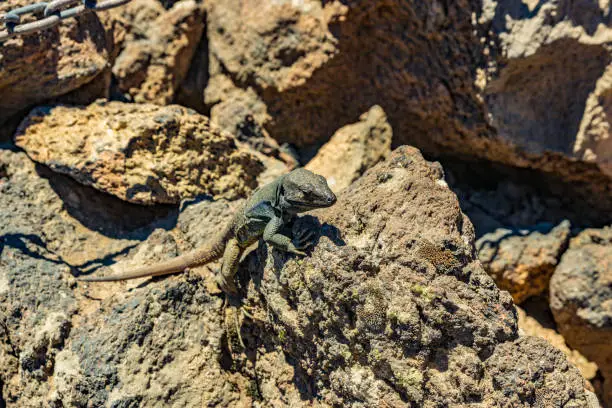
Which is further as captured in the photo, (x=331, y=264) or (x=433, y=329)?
(x=331, y=264)

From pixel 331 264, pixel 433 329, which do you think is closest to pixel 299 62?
pixel 331 264

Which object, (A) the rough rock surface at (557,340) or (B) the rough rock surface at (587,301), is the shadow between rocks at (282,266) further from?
(B) the rough rock surface at (587,301)

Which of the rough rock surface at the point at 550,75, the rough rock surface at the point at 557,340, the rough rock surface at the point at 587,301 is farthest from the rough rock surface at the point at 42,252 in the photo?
the rough rock surface at the point at 587,301

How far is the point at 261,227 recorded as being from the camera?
3.61 meters

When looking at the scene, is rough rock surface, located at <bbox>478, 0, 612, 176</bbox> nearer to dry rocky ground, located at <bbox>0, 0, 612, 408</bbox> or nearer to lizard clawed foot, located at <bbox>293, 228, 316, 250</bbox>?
dry rocky ground, located at <bbox>0, 0, 612, 408</bbox>

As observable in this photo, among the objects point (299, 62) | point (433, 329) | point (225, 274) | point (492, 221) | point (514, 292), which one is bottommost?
point (514, 292)

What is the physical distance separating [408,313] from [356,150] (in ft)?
8.84

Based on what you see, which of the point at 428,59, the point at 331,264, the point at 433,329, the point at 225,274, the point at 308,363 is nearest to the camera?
the point at 433,329

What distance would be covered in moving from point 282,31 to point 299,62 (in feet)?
1.16

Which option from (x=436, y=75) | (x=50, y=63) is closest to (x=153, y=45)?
(x=50, y=63)

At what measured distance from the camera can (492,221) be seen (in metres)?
5.54

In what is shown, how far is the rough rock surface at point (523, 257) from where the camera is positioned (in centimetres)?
510

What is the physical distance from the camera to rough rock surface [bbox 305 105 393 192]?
206 inches

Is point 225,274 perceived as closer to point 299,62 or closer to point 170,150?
point 170,150
